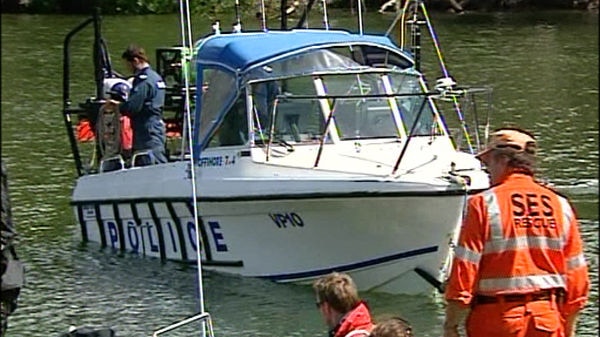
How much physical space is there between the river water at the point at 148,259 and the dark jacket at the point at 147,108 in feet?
3.13

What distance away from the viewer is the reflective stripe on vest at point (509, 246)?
4836 millimetres

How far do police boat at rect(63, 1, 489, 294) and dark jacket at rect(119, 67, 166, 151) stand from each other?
281mm

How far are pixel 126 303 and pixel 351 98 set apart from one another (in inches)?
88.5

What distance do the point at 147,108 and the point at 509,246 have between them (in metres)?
6.64

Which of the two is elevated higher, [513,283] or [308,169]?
[513,283]

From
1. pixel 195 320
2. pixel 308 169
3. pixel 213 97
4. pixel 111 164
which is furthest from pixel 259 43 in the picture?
pixel 195 320

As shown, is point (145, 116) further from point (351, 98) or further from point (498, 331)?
point (498, 331)

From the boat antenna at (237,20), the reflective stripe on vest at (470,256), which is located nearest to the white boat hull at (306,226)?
the boat antenna at (237,20)

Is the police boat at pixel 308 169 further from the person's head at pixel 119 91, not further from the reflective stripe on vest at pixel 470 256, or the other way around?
the reflective stripe on vest at pixel 470 256

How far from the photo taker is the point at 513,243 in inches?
192

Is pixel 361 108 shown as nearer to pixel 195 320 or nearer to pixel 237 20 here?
pixel 237 20

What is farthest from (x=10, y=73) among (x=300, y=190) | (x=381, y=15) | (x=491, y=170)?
(x=381, y=15)

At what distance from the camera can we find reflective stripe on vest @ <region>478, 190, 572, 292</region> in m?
4.84

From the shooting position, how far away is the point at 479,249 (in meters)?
4.84
